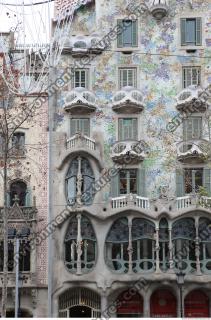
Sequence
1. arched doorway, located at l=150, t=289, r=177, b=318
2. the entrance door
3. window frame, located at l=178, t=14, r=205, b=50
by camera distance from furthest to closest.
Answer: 1. window frame, located at l=178, t=14, r=205, b=50
2. the entrance door
3. arched doorway, located at l=150, t=289, r=177, b=318

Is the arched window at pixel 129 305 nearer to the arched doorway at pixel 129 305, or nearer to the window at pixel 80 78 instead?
the arched doorway at pixel 129 305

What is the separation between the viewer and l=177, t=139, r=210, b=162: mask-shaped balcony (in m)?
34.7

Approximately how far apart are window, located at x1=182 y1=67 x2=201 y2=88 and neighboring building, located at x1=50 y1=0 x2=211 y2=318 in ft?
0.18

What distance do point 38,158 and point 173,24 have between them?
34.8ft

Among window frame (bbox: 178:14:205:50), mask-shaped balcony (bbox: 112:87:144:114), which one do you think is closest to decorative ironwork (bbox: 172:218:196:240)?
mask-shaped balcony (bbox: 112:87:144:114)

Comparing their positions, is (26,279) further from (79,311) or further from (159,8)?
(159,8)

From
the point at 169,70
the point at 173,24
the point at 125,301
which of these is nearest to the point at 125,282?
the point at 125,301

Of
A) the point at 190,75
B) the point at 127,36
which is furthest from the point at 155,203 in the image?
the point at 127,36

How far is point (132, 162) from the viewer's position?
3559 cm

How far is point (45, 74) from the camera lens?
3616cm

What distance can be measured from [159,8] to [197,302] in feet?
52.3

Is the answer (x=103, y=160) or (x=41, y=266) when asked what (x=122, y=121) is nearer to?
(x=103, y=160)

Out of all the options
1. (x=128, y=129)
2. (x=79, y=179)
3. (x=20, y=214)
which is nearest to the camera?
(x=20, y=214)

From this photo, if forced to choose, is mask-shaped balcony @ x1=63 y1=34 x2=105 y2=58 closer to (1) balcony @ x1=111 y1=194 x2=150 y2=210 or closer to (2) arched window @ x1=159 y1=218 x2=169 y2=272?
(1) balcony @ x1=111 y1=194 x2=150 y2=210
